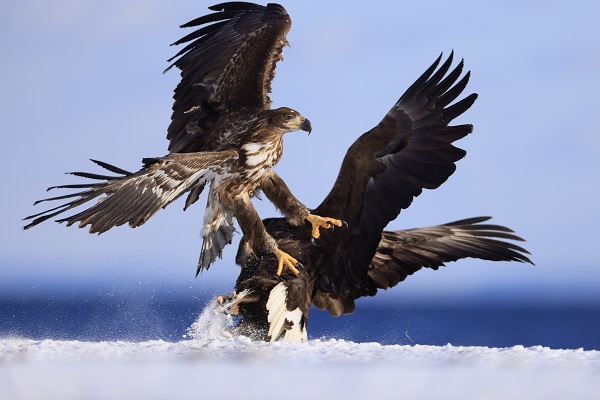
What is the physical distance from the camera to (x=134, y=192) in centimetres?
870

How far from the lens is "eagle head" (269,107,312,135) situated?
31.7ft

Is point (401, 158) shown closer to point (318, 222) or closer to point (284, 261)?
point (318, 222)

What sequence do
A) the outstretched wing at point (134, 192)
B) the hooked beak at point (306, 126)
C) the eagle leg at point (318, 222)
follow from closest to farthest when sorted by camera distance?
the outstretched wing at point (134, 192), the eagle leg at point (318, 222), the hooked beak at point (306, 126)

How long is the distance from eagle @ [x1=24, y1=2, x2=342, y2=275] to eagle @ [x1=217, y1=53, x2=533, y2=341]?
0.21 metres

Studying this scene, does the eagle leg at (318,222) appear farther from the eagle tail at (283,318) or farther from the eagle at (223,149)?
the eagle tail at (283,318)

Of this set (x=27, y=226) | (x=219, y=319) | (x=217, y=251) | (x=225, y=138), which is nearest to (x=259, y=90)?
(x=225, y=138)

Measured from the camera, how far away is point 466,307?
11350cm

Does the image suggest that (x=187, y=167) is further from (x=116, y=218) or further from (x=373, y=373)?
(x=373, y=373)

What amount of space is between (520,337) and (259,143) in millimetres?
51651

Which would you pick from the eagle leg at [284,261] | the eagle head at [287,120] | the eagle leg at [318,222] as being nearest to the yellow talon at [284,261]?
the eagle leg at [284,261]

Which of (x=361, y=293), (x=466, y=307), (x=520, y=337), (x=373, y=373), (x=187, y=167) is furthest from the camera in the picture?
(x=466, y=307)

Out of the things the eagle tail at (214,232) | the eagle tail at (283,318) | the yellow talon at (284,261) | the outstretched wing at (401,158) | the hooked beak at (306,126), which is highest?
the hooked beak at (306,126)

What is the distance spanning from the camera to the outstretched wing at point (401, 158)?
353 inches

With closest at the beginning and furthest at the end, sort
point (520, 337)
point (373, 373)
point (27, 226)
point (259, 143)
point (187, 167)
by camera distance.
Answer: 1. point (373, 373)
2. point (27, 226)
3. point (187, 167)
4. point (259, 143)
5. point (520, 337)
